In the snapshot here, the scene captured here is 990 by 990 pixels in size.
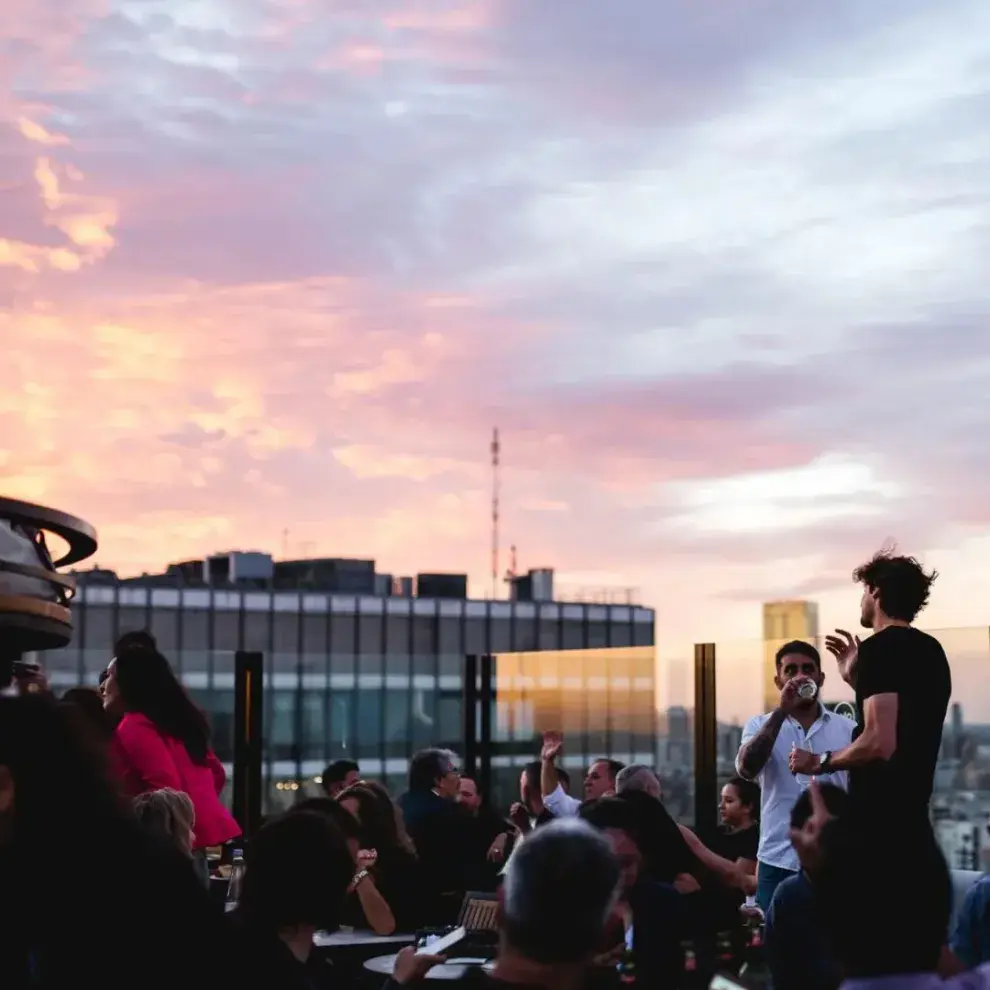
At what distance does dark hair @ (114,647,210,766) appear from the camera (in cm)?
720

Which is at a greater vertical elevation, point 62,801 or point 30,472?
point 30,472

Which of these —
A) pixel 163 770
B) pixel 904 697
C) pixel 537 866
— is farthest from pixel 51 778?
pixel 163 770

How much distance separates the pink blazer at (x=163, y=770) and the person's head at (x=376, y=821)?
1.05 metres

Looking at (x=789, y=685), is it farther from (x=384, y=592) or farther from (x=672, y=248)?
(x=384, y=592)

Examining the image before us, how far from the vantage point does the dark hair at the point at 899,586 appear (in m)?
5.79

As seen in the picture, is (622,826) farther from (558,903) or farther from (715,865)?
(558,903)

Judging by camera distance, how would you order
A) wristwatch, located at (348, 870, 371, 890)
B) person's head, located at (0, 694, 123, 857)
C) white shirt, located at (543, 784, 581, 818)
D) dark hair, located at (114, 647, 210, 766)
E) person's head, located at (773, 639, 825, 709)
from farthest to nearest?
white shirt, located at (543, 784, 581, 818) → person's head, located at (773, 639, 825, 709) → wristwatch, located at (348, 870, 371, 890) → dark hair, located at (114, 647, 210, 766) → person's head, located at (0, 694, 123, 857)

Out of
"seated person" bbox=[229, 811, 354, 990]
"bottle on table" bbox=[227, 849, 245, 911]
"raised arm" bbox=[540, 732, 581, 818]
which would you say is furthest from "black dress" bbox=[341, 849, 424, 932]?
"seated person" bbox=[229, 811, 354, 990]

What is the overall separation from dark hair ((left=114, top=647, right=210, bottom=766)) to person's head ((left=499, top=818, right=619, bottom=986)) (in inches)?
149

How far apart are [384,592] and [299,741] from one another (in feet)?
185

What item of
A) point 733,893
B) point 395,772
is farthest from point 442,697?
point 733,893

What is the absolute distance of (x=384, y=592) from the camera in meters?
73.0

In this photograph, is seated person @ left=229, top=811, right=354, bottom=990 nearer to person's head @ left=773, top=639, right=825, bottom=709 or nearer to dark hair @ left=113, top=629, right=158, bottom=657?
dark hair @ left=113, top=629, right=158, bottom=657

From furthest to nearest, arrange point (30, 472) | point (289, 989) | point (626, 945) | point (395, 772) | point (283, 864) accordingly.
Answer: point (30, 472), point (395, 772), point (626, 945), point (283, 864), point (289, 989)
